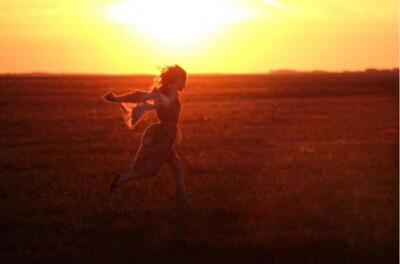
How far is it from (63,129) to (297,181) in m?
12.5

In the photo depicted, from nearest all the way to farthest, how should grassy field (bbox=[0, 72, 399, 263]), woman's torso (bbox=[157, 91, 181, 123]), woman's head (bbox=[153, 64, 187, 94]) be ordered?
grassy field (bbox=[0, 72, 399, 263])
woman's head (bbox=[153, 64, 187, 94])
woman's torso (bbox=[157, 91, 181, 123])

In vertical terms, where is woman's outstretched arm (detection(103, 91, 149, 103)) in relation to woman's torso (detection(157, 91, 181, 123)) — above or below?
above

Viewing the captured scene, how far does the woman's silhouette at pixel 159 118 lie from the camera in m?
9.12

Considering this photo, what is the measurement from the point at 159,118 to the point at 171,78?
0.58 m

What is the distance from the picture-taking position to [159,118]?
9406 millimetres

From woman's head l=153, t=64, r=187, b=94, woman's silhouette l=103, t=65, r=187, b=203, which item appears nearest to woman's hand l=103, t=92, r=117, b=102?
woman's silhouette l=103, t=65, r=187, b=203

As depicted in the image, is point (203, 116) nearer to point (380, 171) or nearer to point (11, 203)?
point (380, 171)

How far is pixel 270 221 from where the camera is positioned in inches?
389

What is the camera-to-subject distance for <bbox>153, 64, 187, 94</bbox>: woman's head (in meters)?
9.11

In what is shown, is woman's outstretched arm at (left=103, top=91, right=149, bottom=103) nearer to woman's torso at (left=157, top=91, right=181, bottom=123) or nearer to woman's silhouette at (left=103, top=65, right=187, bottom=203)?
woman's silhouette at (left=103, top=65, right=187, bottom=203)

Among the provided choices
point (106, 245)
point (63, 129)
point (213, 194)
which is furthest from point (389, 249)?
point (63, 129)

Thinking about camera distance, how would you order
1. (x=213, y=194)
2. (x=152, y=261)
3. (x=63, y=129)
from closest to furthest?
(x=152, y=261), (x=213, y=194), (x=63, y=129)

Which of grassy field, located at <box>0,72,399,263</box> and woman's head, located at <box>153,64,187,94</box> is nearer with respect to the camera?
grassy field, located at <box>0,72,399,263</box>

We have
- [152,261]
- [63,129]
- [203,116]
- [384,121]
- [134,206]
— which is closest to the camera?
[152,261]
